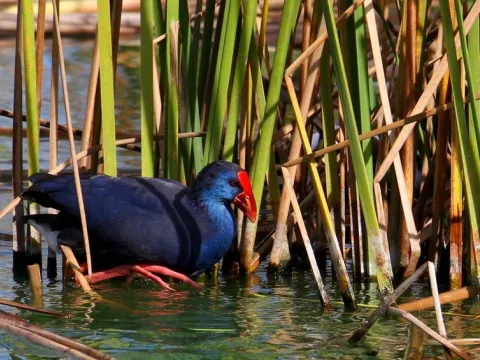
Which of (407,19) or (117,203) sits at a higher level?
(407,19)

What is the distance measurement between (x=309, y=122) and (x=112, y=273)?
3.44 feet

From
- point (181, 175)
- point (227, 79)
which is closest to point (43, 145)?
point (181, 175)

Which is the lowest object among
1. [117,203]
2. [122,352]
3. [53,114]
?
[122,352]

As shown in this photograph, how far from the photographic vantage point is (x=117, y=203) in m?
4.13

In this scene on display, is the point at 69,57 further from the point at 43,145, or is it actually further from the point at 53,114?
the point at 53,114

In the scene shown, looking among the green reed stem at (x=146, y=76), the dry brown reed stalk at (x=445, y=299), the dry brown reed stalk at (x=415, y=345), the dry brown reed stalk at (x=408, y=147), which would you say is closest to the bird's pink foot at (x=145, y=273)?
the green reed stem at (x=146, y=76)

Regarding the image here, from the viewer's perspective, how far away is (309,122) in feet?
14.4

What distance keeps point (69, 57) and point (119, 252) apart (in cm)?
701

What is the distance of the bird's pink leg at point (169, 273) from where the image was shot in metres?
4.13

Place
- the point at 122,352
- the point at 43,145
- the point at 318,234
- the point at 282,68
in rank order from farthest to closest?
1. the point at 43,145
2. the point at 318,234
3. the point at 282,68
4. the point at 122,352

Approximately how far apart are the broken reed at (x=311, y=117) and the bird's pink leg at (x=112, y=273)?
372 mm

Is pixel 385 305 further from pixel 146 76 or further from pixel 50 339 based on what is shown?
→ pixel 146 76

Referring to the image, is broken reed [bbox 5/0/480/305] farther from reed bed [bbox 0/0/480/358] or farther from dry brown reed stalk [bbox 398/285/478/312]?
dry brown reed stalk [bbox 398/285/478/312]

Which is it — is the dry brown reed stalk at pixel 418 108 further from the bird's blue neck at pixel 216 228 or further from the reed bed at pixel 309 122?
the bird's blue neck at pixel 216 228
